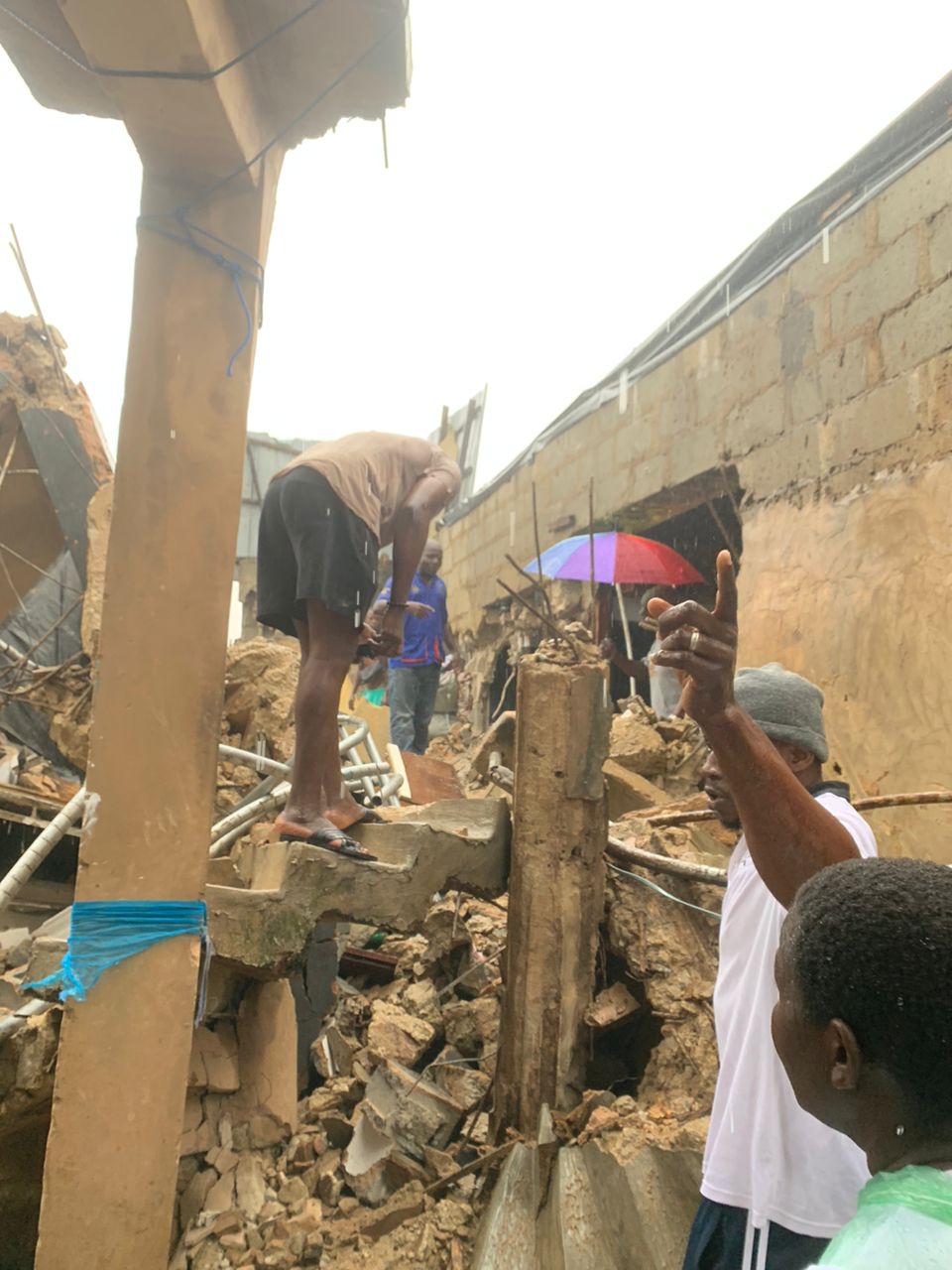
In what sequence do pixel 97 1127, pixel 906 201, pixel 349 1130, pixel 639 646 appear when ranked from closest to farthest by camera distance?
pixel 97 1127, pixel 349 1130, pixel 906 201, pixel 639 646

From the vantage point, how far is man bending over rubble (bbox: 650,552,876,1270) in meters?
1.49

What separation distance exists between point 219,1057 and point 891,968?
3032 mm

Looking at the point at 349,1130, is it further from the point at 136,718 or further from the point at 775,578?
the point at 775,578

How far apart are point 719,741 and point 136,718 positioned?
1375 millimetres

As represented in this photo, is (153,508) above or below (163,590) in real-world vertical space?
above

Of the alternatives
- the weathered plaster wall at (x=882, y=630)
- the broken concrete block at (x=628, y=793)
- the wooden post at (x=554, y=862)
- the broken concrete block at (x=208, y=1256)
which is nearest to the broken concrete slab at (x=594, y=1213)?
the wooden post at (x=554, y=862)

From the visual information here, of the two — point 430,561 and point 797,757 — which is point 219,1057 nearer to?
point 797,757

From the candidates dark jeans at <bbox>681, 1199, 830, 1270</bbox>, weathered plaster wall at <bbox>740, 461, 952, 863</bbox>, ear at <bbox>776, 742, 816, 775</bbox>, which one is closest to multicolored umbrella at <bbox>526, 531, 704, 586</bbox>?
weathered plaster wall at <bbox>740, 461, 952, 863</bbox>

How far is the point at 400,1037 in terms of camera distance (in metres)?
3.65

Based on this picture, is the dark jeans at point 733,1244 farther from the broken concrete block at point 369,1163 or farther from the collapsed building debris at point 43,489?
the collapsed building debris at point 43,489

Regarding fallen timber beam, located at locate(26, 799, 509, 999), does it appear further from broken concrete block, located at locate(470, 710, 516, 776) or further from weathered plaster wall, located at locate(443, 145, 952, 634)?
weathered plaster wall, located at locate(443, 145, 952, 634)

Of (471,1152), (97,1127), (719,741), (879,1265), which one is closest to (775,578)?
(471,1152)

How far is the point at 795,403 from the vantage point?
17.6 feet

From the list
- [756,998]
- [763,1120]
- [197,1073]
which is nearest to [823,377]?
[756,998]
